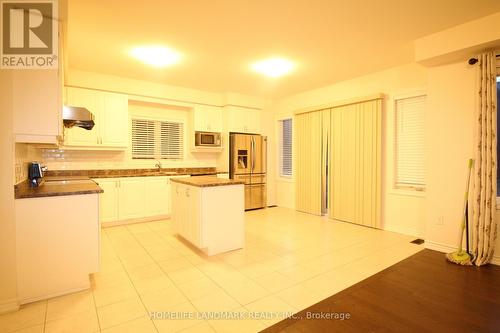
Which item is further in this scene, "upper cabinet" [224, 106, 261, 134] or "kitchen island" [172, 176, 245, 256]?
"upper cabinet" [224, 106, 261, 134]

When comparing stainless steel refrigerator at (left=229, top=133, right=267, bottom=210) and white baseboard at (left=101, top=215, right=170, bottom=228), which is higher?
stainless steel refrigerator at (left=229, top=133, right=267, bottom=210)

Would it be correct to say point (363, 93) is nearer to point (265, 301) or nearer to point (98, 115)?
point (265, 301)

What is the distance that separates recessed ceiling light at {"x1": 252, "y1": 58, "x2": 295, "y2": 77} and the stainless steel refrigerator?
183 cm

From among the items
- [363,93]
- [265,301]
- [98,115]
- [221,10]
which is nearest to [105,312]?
[265,301]

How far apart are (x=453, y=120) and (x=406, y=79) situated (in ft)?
3.76

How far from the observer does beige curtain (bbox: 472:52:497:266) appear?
291 centimetres

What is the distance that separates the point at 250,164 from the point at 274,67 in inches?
97.0

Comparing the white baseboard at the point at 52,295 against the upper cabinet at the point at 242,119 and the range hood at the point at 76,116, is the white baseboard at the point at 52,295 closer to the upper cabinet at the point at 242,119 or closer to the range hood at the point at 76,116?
the range hood at the point at 76,116

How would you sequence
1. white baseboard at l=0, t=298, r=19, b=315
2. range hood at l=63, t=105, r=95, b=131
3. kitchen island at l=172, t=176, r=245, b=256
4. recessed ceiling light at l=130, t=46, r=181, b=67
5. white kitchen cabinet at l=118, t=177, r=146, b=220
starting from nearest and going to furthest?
white baseboard at l=0, t=298, r=19, b=315, range hood at l=63, t=105, r=95, b=131, kitchen island at l=172, t=176, r=245, b=256, recessed ceiling light at l=130, t=46, r=181, b=67, white kitchen cabinet at l=118, t=177, r=146, b=220

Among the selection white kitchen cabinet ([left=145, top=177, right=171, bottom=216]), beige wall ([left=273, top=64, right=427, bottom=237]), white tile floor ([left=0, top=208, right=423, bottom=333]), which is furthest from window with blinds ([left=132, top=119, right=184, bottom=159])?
beige wall ([left=273, top=64, right=427, bottom=237])

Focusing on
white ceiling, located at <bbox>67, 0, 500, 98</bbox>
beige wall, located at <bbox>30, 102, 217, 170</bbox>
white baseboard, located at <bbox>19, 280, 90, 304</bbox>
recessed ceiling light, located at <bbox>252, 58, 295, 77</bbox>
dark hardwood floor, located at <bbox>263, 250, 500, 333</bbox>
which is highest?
recessed ceiling light, located at <bbox>252, 58, 295, 77</bbox>

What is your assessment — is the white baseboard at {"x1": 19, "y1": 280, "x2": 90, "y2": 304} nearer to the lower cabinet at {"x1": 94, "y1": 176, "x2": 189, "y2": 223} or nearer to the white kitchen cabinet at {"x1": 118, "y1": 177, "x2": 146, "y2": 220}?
the lower cabinet at {"x1": 94, "y1": 176, "x2": 189, "y2": 223}

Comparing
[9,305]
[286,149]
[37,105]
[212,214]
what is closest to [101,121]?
[37,105]

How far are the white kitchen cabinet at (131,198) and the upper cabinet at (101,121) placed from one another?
2.35 feet
